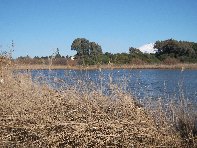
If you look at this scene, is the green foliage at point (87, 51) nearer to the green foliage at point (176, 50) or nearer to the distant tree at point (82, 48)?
the distant tree at point (82, 48)

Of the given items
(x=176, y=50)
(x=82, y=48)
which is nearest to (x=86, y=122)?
(x=82, y=48)

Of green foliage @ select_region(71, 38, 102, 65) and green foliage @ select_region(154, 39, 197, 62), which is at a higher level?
green foliage @ select_region(154, 39, 197, 62)

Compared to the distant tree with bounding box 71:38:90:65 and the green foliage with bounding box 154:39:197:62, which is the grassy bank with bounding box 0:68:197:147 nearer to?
the distant tree with bounding box 71:38:90:65

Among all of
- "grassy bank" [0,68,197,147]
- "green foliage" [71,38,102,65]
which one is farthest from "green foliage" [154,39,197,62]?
"grassy bank" [0,68,197,147]

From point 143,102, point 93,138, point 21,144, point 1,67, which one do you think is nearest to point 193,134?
point 143,102

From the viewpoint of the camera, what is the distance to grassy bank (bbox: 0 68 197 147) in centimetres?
653

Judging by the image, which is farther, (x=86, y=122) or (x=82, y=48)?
(x=82, y=48)

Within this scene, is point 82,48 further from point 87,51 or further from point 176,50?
point 176,50

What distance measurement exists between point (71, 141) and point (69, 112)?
2.16ft

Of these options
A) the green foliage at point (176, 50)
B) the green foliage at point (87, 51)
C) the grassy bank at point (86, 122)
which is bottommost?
the grassy bank at point (86, 122)

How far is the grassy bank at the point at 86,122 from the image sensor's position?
21.4 feet

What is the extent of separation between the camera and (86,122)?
676 cm

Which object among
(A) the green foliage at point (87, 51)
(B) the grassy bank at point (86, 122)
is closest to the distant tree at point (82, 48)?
(A) the green foliage at point (87, 51)

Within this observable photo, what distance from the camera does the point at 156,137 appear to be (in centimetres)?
654
